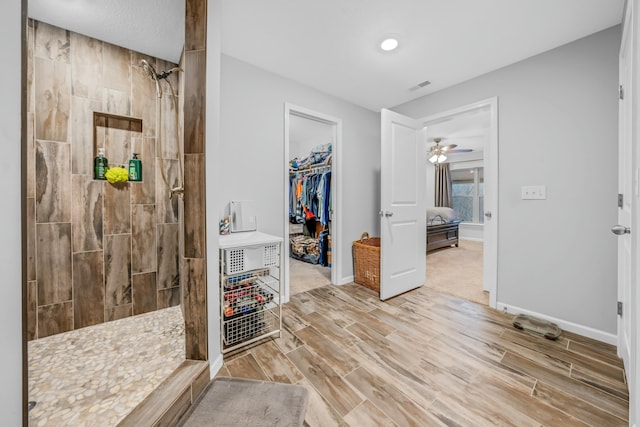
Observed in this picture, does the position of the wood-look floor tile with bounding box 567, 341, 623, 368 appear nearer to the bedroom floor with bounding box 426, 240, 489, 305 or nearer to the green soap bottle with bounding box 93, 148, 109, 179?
the bedroom floor with bounding box 426, 240, 489, 305

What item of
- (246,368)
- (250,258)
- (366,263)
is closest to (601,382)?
(366,263)

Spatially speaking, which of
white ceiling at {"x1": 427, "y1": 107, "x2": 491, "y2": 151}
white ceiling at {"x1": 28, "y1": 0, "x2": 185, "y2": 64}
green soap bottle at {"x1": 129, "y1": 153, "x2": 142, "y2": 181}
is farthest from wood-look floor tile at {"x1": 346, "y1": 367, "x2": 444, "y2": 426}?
white ceiling at {"x1": 427, "y1": 107, "x2": 491, "y2": 151}

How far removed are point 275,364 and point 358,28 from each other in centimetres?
250

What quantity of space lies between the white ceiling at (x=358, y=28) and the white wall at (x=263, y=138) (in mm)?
199

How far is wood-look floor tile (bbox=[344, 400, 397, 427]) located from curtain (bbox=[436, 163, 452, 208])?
265 inches

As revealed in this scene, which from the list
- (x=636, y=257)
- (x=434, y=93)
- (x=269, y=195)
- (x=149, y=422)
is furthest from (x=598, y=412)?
(x=434, y=93)

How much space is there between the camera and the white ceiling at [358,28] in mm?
1552

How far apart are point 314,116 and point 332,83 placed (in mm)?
399

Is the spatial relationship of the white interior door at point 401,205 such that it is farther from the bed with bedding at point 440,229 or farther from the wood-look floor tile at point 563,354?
the bed with bedding at point 440,229

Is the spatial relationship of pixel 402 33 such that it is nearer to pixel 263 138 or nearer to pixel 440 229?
pixel 263 138

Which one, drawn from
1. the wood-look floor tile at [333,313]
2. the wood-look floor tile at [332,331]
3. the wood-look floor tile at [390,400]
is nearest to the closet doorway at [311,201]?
the wood-look floor tile at [333,313]

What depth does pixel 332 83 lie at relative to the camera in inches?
102

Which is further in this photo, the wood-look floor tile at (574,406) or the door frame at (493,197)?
the door frame at (493,197)

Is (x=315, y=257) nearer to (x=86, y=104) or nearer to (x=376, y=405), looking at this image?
(x=376, y=405)
